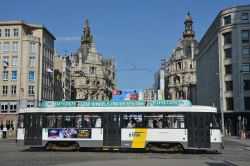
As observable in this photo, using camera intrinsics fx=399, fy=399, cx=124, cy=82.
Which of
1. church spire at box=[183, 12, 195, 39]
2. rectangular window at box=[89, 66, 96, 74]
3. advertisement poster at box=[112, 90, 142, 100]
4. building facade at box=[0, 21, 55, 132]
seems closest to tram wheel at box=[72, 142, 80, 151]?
advertisement poster at box=[112, 90, 142, 100]

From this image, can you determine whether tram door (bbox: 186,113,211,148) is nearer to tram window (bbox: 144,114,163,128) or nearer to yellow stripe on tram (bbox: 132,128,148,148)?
tram window (bbox: 144,114,163,128)

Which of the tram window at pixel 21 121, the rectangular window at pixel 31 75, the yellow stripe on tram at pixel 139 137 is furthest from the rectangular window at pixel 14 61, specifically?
the yellow stripe on tram at pixel 139 137

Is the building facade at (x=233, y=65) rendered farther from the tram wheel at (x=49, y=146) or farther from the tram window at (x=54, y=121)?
the tram wheel at (x=49, y=146)

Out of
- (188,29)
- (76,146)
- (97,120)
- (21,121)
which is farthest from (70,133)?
(188,29)

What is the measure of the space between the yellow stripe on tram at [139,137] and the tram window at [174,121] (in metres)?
1.63

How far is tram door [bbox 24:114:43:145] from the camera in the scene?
28.4 meters

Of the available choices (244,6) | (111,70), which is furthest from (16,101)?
(111,70)

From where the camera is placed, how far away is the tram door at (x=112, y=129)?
27.5 meters

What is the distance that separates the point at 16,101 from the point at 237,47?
148 feet

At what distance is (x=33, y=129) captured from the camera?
93.7 feet

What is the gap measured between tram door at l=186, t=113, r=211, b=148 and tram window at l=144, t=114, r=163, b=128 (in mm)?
1846

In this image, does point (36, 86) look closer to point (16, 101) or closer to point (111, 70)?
point (16, 101)

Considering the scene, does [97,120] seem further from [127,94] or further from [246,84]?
[246,84]

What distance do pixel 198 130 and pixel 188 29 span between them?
442 feet
